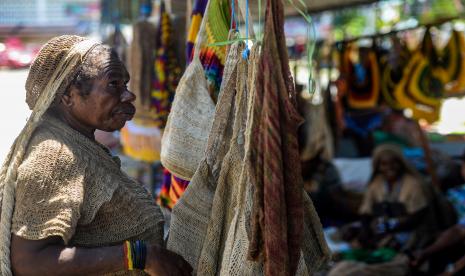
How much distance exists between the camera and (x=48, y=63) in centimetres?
195

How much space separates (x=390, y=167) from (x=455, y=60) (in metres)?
1.08

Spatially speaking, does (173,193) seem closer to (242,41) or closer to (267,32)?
(242,41)

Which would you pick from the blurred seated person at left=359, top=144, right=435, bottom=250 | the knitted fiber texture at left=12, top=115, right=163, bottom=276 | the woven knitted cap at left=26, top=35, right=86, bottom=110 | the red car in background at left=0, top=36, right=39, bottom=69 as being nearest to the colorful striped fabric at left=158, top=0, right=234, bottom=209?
the knitted fiber texture at left=12, top=115, right=163, bottom=276

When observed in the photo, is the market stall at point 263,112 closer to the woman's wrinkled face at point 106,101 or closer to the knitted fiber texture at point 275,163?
the knitted fiber texture at point 275,163

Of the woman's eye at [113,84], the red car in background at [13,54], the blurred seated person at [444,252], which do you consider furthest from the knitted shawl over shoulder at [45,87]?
the red car in background at [13,54]

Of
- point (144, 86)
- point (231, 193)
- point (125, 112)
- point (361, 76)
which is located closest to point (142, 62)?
point (144, 86)

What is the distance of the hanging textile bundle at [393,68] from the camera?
6020 millimetres

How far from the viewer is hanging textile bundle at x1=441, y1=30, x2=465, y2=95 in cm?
561

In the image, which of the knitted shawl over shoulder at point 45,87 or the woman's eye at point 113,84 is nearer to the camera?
the knitted shawl over shoulder at point 45,87

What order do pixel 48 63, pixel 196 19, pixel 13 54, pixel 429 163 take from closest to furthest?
1. pixel 48 63
2. pixel 196 19
3. pixel 429 163
4. pixel 13 54

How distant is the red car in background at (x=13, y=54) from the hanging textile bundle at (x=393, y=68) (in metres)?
4.29

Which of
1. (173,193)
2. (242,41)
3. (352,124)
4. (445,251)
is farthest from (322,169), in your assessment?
(242,41)

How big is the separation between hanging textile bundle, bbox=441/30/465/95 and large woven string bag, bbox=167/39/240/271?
4094 mm

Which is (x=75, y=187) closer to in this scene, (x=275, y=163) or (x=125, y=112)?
(x=125, y=112)
